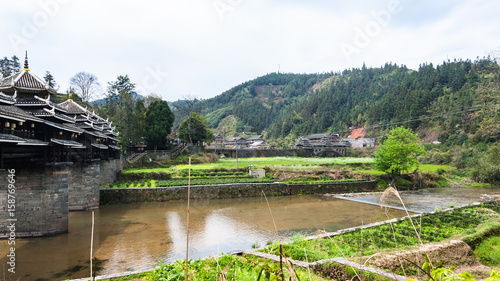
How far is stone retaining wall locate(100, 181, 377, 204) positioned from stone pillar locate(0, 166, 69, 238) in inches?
334

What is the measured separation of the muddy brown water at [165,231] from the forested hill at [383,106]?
1336 cm

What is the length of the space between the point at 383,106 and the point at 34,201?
76.8 m

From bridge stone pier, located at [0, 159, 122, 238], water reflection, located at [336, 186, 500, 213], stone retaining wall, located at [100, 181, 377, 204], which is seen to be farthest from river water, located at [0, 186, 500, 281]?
stone retaining wall, located at [100, 181, 377, 204]

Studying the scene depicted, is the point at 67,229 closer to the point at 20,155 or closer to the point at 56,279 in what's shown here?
the point at 20,155

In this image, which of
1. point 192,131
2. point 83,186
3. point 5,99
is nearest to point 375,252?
point 5,99

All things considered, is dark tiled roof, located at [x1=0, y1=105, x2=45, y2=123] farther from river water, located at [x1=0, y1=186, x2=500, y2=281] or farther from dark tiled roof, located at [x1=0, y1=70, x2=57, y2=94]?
river water, located at [x1=0, y1=186, x2=500, y2=281]

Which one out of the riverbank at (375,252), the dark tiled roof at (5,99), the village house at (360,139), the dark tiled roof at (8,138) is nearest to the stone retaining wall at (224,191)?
the dark tiled roof at (5,99)

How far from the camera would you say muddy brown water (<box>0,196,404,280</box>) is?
38.9 ft

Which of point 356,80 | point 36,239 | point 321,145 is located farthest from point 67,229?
point 356,80

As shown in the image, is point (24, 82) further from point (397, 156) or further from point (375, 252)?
point (397, 156)

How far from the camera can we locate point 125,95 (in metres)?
39.2

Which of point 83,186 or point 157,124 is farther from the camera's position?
point 157,124

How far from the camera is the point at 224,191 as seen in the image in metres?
26.9

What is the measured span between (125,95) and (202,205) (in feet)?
72.2
